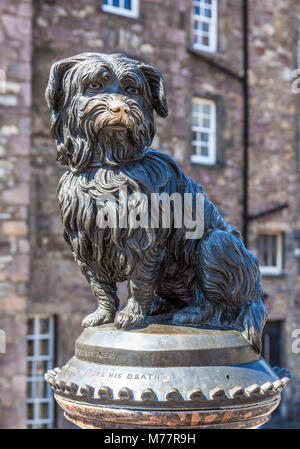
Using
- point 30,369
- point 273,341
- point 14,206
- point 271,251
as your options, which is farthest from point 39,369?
point 271,251

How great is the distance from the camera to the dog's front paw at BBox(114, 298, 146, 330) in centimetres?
226

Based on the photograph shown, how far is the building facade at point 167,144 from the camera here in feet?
24.9

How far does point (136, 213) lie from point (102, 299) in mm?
510

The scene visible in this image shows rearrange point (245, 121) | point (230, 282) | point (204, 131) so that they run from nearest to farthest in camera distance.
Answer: point (230, 282) → point (204, 131) → point (245, 121)

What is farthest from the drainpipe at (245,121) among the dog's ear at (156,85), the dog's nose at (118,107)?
the dog's nose at (118,107)

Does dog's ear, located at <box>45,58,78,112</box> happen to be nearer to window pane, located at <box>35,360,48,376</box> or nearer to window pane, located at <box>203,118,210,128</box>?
window pane, located at <box>35,360,48,376</box>

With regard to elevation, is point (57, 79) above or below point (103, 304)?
above

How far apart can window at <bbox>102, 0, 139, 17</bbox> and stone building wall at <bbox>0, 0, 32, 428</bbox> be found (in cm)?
215

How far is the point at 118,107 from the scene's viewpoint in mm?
2158

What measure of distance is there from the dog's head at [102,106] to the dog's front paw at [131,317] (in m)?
0.61

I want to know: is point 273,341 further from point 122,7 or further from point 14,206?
point 122,7

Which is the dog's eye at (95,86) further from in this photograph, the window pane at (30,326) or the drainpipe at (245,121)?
the drainpipe at (245,121)

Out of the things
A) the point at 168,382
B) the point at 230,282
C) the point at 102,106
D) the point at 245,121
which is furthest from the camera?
the point at 245,121

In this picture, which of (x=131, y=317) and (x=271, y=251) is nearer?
(x=131, y=317)
